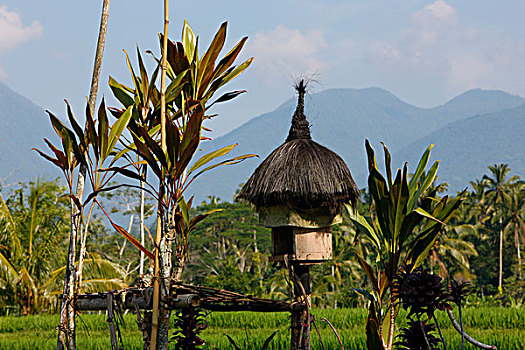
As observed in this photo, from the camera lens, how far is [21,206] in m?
13.8

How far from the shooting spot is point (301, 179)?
3.61 m

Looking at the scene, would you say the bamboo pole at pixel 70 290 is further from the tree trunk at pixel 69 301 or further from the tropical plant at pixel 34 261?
the tropical plant at pixel 34 261

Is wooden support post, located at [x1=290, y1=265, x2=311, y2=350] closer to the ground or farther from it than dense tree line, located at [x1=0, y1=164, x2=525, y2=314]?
closer to the ground

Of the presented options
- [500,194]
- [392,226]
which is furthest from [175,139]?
[500,194]

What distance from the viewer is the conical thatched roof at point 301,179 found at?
142 inches

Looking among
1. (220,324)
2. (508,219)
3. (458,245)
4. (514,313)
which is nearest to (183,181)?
(220,324)

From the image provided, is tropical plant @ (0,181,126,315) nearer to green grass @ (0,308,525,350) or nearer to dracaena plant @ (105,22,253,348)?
green grass @ (0,308,525,350)

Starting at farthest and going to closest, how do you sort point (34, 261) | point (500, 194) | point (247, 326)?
point (500, 194) → point (34, 261) → point (247, 326)

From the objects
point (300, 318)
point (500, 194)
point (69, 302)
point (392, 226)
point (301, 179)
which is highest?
point (500, 194)

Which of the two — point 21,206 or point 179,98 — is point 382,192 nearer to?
point 179,98

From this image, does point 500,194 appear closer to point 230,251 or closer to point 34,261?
point 230,251

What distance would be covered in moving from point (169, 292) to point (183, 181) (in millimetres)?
584

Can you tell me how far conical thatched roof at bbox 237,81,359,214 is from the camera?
11.8 feet

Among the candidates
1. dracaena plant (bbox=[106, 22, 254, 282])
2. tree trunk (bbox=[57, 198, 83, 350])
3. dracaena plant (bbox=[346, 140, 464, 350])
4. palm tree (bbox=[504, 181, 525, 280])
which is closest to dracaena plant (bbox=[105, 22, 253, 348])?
dracaena plant (bbox=[106, 22, 254, 282])
